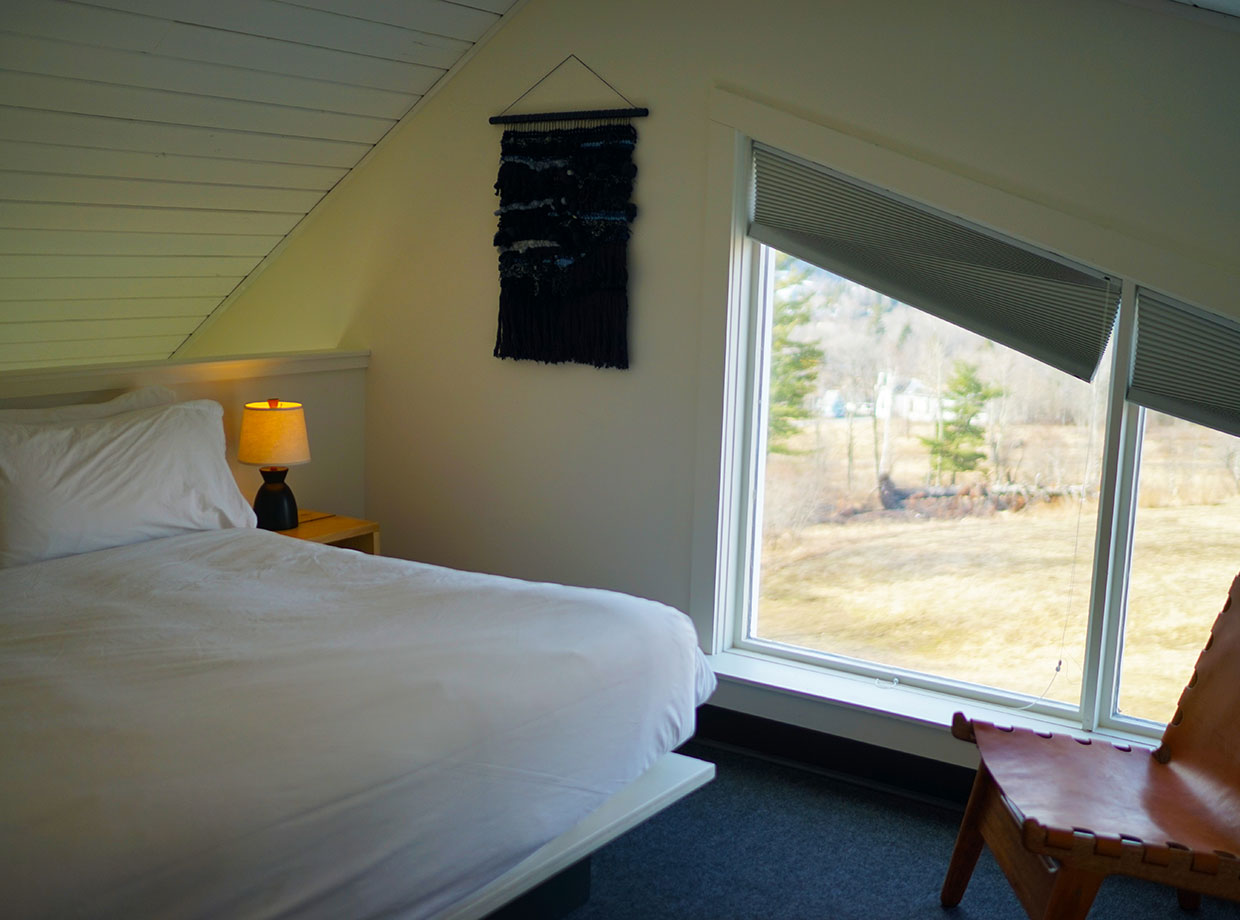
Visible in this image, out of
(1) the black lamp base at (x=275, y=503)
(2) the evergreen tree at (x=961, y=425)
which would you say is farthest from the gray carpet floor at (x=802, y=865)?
(1) the black lamp base at (x=275, y=503)

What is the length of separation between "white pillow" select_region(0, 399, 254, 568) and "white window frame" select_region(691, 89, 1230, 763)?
144 cm

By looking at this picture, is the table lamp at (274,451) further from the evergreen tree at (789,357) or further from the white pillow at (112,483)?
the evergreen tree at (789,357)

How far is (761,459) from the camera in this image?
326 centimetres

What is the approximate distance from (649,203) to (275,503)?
1.52m

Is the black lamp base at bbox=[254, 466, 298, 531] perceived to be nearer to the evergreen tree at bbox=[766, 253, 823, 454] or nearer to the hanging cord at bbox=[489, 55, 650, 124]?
the hanging cord at bbox=[489, 55, 650, 124]

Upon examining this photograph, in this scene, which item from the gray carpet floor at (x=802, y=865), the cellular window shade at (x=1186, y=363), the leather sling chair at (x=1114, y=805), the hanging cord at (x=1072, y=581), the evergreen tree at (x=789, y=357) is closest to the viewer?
the leather sling chair at (x=1114, y=805)

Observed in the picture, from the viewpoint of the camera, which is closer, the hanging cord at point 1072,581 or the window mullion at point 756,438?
the hanging cord at point 1072,581

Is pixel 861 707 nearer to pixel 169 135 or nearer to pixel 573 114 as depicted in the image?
pixel 573 114

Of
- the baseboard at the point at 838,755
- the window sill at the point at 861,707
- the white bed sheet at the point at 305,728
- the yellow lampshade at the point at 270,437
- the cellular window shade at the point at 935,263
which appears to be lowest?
the baseboard at the point at 838,755

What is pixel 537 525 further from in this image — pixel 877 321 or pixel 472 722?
pixel 472 722

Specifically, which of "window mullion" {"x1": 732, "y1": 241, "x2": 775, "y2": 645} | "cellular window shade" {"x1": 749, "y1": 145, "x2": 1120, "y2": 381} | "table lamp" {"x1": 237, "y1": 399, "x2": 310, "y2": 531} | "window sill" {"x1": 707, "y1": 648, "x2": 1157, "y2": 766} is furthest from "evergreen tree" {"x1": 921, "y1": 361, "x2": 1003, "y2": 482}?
"table lamp" {"x1": 237, "y1": 399, "x2": 310, "y2": 531}

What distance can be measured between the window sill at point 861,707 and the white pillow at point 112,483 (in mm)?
1565

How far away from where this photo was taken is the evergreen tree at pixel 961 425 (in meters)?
2.93

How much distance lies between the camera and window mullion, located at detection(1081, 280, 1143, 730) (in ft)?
8.57
